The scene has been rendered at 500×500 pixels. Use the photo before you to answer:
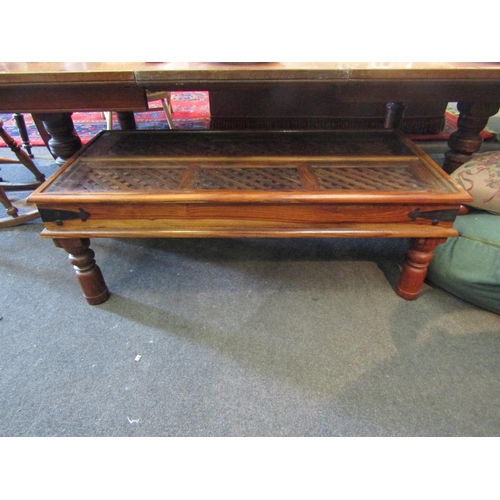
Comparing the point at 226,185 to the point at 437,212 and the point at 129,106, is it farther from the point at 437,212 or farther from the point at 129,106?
the point at 437,212

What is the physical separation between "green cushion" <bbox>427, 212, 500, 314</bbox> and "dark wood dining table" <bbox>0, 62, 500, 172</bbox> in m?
0.39

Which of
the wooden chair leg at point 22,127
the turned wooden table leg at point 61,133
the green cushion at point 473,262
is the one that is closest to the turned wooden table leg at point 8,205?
the turned wooden table leg at point 61,133

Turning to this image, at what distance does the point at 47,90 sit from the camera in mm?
875

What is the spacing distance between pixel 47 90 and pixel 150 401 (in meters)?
0.87

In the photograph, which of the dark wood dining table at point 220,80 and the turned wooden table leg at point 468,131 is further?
the turned wooden table leg at point 468,131

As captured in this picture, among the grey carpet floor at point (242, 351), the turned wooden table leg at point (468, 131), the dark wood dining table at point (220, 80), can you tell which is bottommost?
the grey carpet floor at point (242, 351)

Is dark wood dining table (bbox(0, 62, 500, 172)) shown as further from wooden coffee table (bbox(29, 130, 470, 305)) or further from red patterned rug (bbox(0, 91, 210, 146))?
red patterned rug (bbox(0, 91, 210, 146))

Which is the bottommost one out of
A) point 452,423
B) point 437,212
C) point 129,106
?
point 452,423

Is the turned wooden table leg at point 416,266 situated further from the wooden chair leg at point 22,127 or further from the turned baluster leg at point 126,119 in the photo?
the wooden chair leg at point 22,127

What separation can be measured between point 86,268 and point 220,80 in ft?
2.16

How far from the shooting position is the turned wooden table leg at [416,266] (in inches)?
36.0

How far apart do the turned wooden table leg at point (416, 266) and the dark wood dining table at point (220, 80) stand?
0.43 metres

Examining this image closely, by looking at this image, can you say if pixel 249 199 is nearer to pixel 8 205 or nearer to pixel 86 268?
pixel 86 268

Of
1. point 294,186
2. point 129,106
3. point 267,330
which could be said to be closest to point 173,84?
point 129,106
